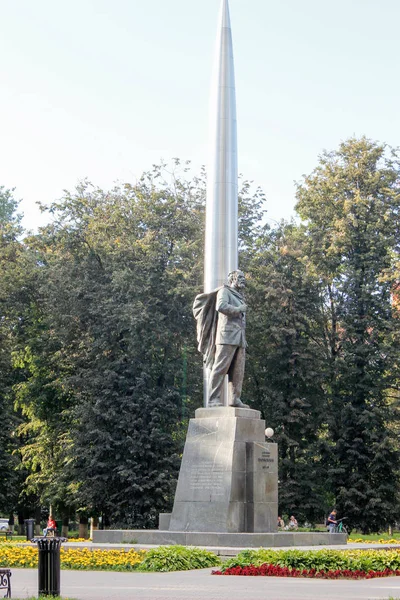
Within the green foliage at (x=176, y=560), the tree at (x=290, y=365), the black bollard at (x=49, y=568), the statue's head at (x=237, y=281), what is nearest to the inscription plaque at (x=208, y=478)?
the green foliage at (x=176, y=560)

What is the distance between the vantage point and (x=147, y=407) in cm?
3578

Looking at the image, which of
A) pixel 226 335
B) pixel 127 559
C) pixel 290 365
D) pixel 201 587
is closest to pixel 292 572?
pixel 201 587

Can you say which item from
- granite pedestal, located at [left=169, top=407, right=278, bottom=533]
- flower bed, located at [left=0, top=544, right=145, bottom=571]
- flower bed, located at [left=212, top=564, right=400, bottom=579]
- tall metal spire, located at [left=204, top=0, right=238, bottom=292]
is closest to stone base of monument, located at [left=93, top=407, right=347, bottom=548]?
granite pedestal, located at [left=169, top=407, right=278, bottom=533]

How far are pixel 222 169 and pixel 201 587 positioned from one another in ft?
62.2

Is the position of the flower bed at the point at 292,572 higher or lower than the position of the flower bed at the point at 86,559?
higher

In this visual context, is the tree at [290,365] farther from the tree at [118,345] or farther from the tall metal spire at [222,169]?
the tall metal spire at [222,169]

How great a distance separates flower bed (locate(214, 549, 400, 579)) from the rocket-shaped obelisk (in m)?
15.1

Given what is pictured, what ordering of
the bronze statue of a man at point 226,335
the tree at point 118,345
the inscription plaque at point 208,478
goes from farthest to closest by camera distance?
1. the tree at point 118,345
2. the bronze statue of a man at point 226,335
3. the inscription plaque at point 208,478

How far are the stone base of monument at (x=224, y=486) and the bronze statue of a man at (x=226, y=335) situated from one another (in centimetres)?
59

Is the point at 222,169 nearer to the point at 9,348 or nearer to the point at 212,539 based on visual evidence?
the point at 212,539

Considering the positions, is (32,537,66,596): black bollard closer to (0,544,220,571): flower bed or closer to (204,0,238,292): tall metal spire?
(0,544,220,571): flower bed

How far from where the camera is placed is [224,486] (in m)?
18.9

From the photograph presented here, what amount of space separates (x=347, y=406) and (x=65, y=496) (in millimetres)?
11918

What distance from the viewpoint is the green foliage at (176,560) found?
48.1 feet
